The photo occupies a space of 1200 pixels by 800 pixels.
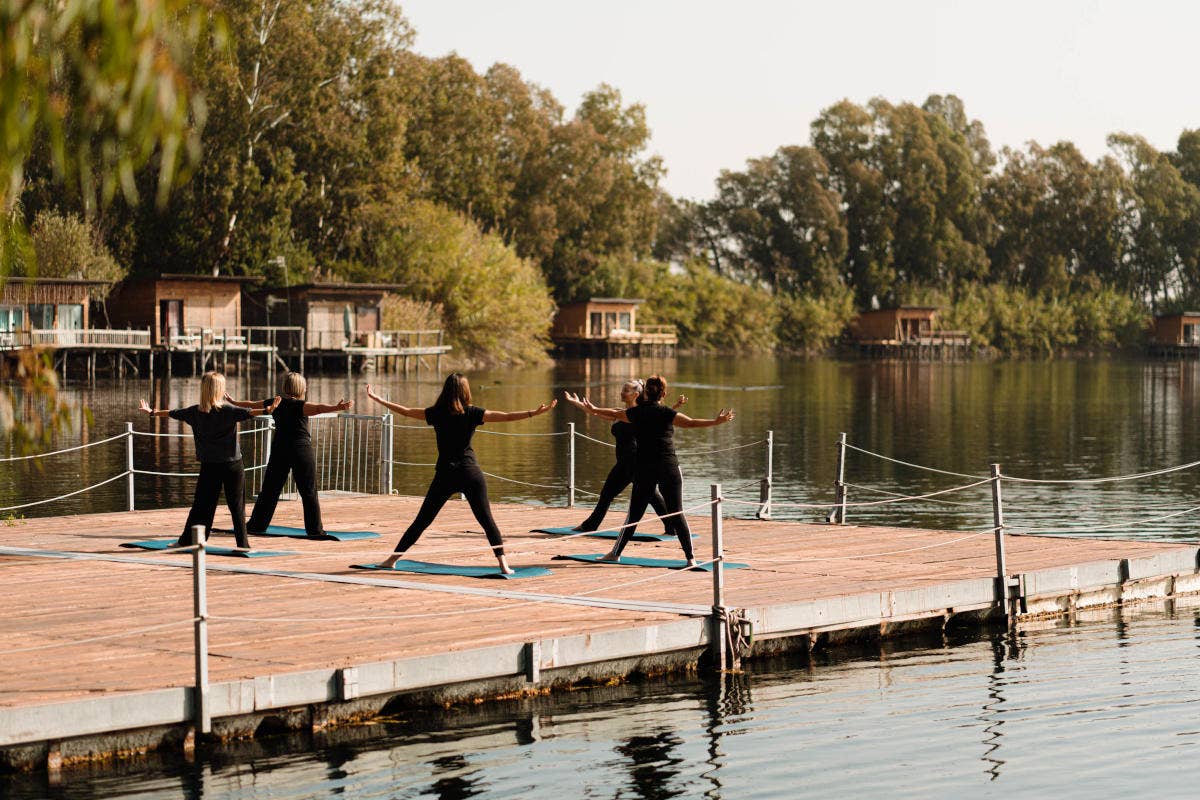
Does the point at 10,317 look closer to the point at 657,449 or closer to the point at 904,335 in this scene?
the point at 657,449

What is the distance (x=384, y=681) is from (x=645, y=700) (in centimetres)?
227

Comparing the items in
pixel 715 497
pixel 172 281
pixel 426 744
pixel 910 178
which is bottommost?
pixel 426 744

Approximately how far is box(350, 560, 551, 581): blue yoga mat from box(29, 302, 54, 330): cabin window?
195 ft

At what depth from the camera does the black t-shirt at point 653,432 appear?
14211 millimetres

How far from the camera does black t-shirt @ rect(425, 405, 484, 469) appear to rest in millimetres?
13578

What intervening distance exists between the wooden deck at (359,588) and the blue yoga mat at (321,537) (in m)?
0.18

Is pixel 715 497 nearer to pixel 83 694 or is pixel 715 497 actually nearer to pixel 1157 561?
pixel 83 694

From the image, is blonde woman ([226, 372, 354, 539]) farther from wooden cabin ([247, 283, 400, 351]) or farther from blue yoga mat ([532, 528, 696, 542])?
wooden cabin ([247, 283, 400, 351])

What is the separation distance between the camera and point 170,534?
17.0 meters

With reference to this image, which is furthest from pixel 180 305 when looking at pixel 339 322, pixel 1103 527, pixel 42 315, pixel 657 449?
pixel 657 449

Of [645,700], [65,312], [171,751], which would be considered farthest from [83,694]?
[65,312]

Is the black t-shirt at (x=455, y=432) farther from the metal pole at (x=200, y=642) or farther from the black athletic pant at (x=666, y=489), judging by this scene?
the metal pole at (x=200, y=642)

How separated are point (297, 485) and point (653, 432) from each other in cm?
362

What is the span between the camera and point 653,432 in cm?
1426
